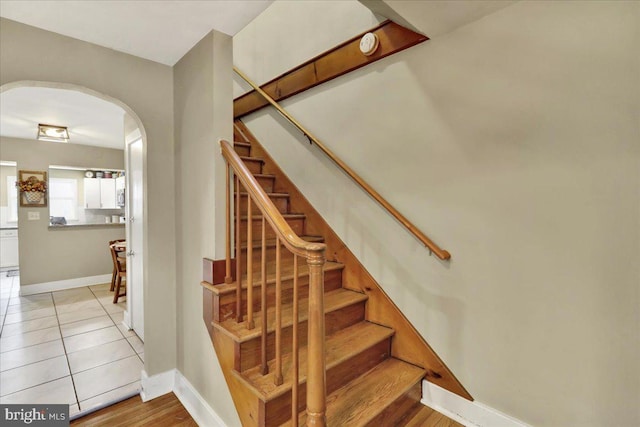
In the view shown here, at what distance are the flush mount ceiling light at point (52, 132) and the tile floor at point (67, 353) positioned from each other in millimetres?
2194

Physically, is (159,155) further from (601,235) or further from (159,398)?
(601,235)

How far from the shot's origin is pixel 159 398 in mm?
1996

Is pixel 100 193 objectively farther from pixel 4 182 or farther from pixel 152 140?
pixel 152 140

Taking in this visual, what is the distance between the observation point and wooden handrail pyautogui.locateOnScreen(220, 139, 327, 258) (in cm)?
111

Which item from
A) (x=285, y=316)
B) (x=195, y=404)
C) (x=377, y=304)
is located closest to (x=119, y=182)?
(x=195, y=404)

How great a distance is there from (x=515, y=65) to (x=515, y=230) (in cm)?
84

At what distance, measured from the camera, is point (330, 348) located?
1.77 meters

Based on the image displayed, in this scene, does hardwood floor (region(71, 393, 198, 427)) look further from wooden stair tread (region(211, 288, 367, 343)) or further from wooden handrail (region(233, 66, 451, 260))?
wooden handrail (region(233, 66, 451, 260))

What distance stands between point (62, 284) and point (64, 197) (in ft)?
6.21

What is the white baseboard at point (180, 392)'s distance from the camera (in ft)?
5.70

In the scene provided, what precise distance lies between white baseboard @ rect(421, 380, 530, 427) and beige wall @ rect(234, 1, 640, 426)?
5cm

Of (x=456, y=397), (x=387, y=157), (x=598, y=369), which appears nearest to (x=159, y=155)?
(x=387, y=157)

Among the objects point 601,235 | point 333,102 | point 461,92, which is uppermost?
point 333,102

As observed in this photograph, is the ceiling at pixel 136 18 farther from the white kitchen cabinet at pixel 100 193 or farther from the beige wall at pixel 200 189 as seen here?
the white kitchen cabinet at pixel 100 193
